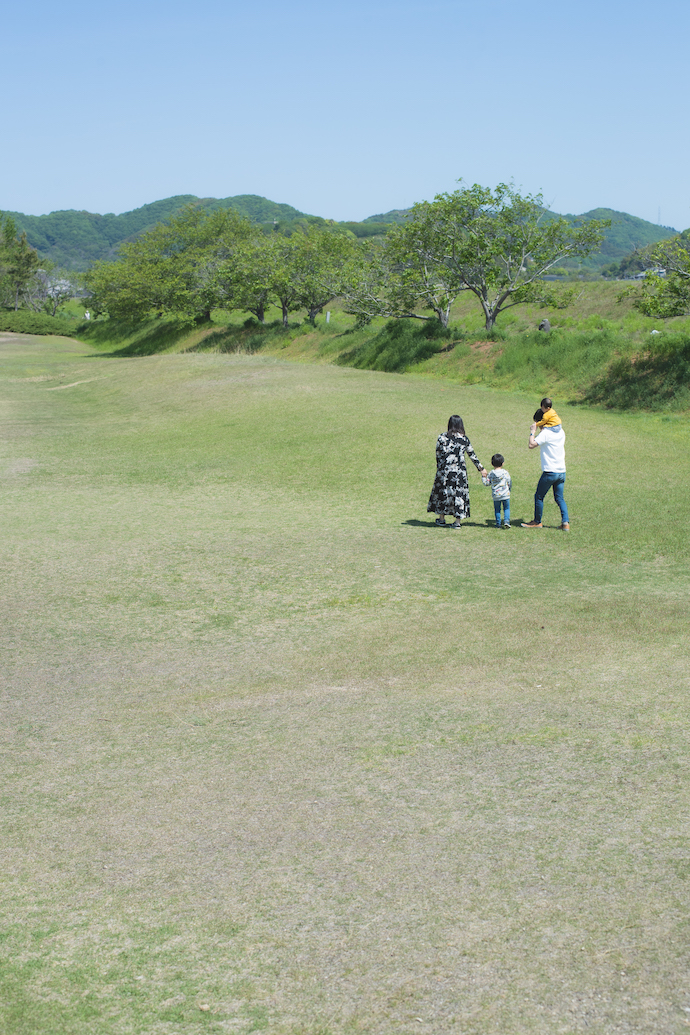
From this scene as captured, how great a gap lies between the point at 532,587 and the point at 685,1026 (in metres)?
7.59

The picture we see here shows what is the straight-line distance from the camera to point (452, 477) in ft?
48.2

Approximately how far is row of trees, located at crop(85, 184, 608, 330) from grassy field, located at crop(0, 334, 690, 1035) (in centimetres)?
2500

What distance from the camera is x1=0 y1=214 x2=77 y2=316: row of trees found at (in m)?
96.1

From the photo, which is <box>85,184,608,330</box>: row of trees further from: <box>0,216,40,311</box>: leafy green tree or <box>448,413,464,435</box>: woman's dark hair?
<box>0,216,40,311</box>: leafy green tree

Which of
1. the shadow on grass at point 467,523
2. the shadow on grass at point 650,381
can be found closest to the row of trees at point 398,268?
the shadow on grass at point 650,381

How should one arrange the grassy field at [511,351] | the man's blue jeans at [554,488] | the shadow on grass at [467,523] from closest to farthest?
the man's blue jeans at [554,488] < the shadow on grass at [467,523] < the grassy field at [511,351]

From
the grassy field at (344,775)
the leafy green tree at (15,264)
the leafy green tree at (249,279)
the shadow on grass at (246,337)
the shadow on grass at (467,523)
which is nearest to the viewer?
the grassy field at (344,775)

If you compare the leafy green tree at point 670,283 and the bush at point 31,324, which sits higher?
the bush at point 31,324

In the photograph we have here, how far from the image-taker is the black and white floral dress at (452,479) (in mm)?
14523

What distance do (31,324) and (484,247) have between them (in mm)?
57820

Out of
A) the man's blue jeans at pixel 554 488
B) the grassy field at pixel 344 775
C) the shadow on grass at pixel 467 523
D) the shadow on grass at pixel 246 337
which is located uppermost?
the shadow on grass at pixel 246 337

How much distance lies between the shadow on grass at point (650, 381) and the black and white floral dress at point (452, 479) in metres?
13.5

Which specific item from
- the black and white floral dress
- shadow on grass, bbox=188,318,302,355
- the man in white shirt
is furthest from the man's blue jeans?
shadow on grass, bbox=188,318,302,355

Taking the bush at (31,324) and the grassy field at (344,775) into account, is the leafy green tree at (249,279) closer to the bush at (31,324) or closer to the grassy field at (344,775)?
the bush at (31,324)
